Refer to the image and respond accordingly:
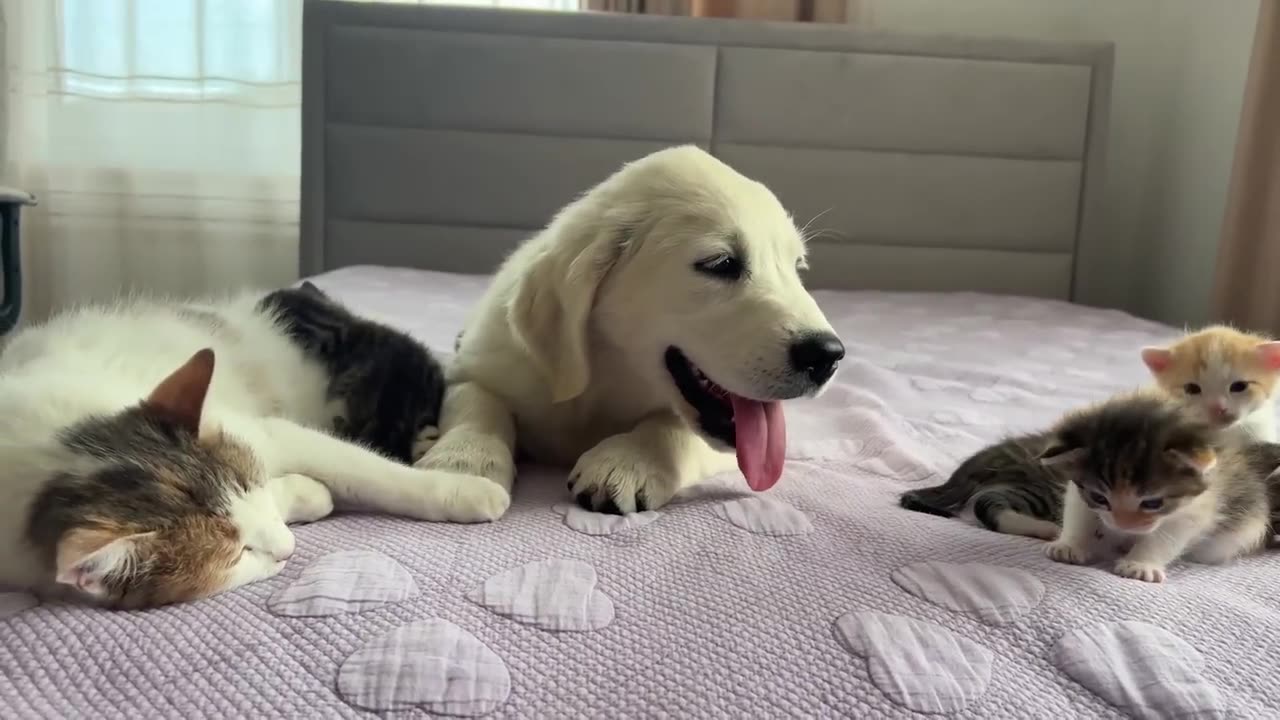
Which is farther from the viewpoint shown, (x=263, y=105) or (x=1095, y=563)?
(x=263, y=105)

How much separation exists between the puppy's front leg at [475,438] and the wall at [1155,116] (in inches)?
117

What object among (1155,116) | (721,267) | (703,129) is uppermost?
(1155,116)

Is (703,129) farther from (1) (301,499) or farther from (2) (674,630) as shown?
(2) (674,630)

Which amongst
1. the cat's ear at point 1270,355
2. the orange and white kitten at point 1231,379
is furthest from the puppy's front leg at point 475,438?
the cat's ear at point 1270,355

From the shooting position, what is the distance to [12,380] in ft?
3.24

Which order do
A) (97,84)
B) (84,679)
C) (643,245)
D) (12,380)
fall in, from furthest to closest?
(97,84) < (643,245) < (12,380) < (84,679)

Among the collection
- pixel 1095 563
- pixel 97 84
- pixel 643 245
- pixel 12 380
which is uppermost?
pixel 97 84

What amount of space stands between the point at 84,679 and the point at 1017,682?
29.2 inches

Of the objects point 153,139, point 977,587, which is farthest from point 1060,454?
point 153,139

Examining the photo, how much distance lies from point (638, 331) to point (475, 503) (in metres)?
0.37

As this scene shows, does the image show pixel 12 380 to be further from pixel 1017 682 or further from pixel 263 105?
pixel 263 105

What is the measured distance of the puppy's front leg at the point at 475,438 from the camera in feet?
3.90

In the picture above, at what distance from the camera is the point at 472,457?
1.20m

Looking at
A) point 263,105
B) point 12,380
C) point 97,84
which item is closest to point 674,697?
point 12,380
